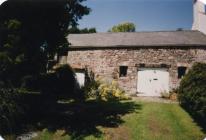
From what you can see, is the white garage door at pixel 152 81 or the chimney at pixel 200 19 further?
the white garage door at pixel 152 81

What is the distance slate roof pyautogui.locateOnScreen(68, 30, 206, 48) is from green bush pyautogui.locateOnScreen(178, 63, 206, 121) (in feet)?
19.3

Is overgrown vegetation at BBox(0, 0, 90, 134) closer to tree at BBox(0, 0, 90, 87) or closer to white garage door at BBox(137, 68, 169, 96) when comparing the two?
tree at BBox(0, 0, 90, 87)

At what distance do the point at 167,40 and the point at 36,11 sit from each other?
40.2ft

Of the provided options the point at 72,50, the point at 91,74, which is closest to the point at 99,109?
the point at 91,74

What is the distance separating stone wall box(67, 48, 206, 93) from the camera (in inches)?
698

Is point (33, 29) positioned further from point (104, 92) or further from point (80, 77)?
point (80, 77)

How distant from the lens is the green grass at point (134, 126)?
9.13 meters

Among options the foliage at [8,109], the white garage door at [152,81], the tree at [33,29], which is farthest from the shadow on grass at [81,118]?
the white garage door at [152,81]

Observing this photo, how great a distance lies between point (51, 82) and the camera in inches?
633

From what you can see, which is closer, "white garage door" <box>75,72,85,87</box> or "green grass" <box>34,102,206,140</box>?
"green grass" <box>34,102,206,140</box>

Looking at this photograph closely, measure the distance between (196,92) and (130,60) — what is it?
8817mm

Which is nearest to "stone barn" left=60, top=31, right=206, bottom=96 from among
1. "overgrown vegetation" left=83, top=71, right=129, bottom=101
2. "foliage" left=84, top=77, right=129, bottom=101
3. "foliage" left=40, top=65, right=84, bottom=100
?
"overgrown vegetation" left=83, top=71, right=129, bottom=101

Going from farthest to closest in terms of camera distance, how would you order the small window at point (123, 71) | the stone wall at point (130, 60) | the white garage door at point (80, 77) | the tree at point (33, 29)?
the white garage door at point (80, 77)
the small window at point (123, 71)
the stone wall at point (130, 60)
the tree at point (33, 29)

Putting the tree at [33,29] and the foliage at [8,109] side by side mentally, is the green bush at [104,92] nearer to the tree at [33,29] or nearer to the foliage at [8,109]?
the tree at [33,29]
